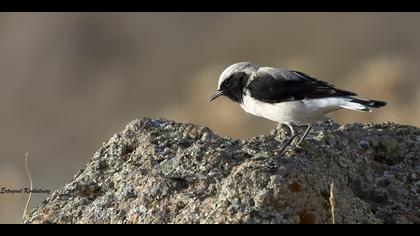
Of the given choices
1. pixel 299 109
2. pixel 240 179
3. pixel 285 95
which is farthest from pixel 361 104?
pixel 240 179

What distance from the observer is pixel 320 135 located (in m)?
5.50

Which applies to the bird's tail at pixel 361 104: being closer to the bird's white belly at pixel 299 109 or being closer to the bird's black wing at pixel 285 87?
Result: the bird's white belly at pixel 299 109

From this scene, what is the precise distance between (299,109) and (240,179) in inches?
86.9

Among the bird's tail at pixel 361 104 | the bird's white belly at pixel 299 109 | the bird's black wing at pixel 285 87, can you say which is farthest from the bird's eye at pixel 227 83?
the bird's tail at pixel 361 104

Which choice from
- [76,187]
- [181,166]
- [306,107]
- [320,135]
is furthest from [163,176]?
[306,107]

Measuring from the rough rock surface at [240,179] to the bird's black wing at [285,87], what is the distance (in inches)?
31.7

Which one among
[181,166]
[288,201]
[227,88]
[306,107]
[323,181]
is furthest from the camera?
[227,88]

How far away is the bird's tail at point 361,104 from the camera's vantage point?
5.99 m

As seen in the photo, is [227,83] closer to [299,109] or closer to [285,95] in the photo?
[285,95]

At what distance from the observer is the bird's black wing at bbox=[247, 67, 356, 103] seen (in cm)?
653

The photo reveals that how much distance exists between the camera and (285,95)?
6.57m

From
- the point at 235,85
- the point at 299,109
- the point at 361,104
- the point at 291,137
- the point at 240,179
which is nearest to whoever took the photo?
the point at 240,179

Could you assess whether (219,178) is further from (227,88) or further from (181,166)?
(227,88)

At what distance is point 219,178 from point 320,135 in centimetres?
121
